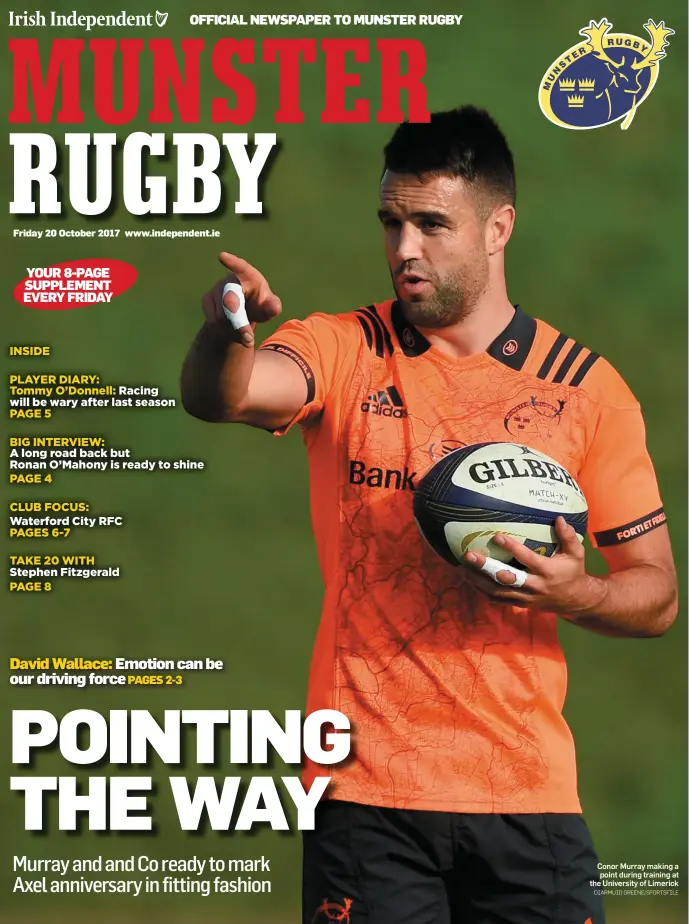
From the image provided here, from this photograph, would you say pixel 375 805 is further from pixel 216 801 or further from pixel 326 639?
pixel 216 801

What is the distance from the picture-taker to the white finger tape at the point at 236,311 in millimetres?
3197

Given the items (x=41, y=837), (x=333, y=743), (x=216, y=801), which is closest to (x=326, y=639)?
(x=333, y=743)

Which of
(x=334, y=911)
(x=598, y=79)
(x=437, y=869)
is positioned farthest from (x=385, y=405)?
(x=598, y=79)

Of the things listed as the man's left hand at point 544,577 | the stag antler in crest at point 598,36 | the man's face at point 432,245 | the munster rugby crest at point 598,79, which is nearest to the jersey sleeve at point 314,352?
the man's face at point 432,245

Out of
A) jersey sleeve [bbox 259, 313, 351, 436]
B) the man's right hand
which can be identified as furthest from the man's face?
the man's right hand

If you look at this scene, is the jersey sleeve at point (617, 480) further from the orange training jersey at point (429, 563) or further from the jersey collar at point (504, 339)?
the jersey collar at point (504, 339)

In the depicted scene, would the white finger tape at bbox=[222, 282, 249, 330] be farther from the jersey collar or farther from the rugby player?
the jersey collar

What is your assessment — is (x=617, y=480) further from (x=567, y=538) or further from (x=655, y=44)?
(x=655, y=44)

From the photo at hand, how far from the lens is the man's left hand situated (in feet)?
11.4

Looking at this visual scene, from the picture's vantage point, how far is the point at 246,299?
10.7 feet

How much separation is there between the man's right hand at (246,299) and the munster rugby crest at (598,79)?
83.3 inches

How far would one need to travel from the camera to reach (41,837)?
17.4 ft

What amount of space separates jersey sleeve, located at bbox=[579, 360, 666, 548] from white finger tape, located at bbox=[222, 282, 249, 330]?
3.86ft

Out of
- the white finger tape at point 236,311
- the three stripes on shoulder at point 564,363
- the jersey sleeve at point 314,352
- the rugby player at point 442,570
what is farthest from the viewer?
the three stripes on shoulder at point 564,363
